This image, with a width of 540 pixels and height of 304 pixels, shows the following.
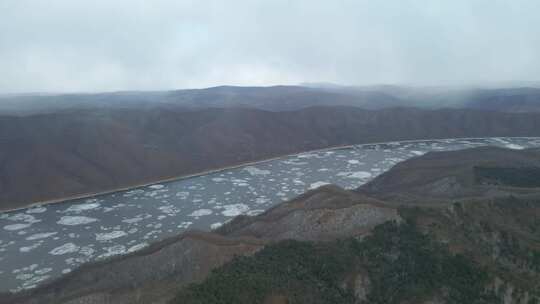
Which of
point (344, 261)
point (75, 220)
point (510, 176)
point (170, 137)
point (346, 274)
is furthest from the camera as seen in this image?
point (170, 137)

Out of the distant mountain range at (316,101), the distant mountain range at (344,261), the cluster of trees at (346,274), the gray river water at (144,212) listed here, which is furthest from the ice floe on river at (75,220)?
the distant mountain range at (316,101)

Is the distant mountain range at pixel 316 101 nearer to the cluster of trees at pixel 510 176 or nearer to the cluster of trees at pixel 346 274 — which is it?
the cluster of trees at pixel 510 176

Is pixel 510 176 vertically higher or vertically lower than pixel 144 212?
higher

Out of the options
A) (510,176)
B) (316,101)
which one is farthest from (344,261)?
(316,101)

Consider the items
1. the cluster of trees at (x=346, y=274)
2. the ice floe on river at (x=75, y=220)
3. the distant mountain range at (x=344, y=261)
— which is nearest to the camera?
the cluster of trees at (x=346, y=274)

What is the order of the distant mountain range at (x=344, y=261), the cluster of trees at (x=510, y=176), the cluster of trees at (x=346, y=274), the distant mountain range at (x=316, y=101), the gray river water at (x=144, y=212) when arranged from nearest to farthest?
the cluster of trees at (x=346, y=274) < the distant mountain range at (x=344, y=261) < the gray river water at (x=144, y=212) < the cluster of trees at (x=510, y=176) < the distant mountain range at (x=316, y=101)

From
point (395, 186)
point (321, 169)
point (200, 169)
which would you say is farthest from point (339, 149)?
point (395, 186)

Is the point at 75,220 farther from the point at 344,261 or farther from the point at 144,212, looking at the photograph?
the point at 344,261
